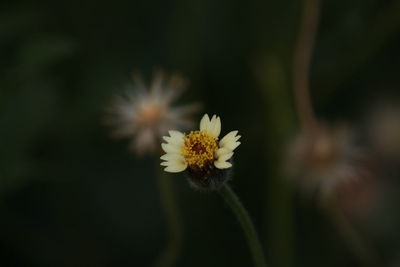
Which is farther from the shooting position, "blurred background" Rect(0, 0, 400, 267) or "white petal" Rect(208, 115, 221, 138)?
"blurred background" Rect(0, 0, 400, 267)

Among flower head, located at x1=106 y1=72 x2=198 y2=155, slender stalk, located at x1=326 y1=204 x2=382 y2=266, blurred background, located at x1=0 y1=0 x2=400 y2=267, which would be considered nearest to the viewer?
flower head, located at x1=106 y1=72 x2=198 y2=155

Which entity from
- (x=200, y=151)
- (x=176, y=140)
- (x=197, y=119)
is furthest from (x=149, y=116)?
(x=200, y=151)

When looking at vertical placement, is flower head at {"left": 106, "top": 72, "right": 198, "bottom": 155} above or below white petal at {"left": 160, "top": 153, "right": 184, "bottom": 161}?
above

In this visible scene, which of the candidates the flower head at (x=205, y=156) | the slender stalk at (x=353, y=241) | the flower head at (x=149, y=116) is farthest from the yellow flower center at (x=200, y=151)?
the slender stalk at (x=353, y=241)

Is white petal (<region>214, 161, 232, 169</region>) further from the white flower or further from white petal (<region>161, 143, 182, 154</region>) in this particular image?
white petal (<region>161, 143, 182, 154</region>)

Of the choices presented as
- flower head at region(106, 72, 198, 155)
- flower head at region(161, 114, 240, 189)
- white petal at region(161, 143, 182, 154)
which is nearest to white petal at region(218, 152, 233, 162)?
flower head at region(161, 114, 240, 189)

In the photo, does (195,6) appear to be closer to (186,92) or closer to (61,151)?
(186,92)

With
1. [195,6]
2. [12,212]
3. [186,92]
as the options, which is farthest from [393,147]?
[12,212]

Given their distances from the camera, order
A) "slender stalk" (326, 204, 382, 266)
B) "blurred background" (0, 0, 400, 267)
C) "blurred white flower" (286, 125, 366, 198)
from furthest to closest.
Answer: 1. "blurred background" (0, 0, 400, 267)
2. "slender stalk" (326, 204, 382, 266)
3. "blurred white flower" (286, 125, 366, 198)

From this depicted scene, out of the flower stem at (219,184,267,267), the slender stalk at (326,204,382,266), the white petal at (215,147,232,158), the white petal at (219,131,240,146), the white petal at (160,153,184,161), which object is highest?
the slender stalk at (326,204,382,266)
